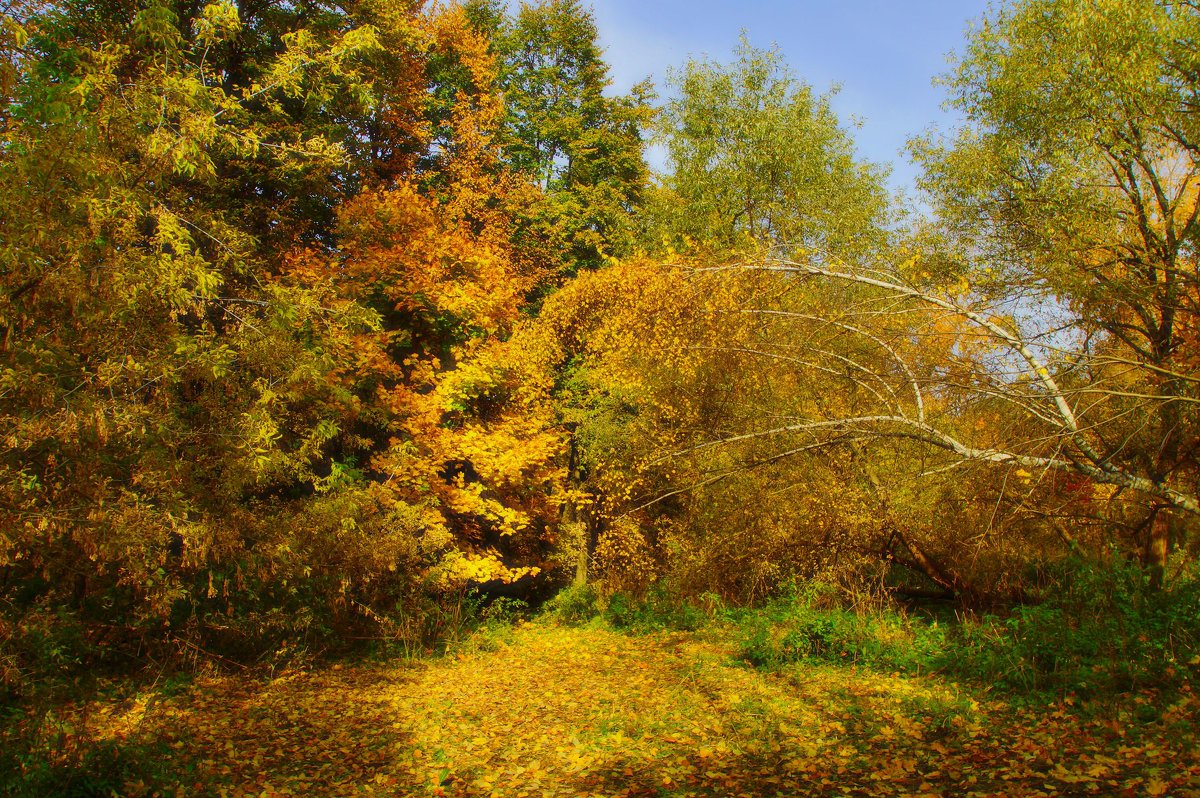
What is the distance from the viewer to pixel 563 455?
669 inches

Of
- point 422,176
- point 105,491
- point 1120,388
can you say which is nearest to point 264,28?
point 422,176

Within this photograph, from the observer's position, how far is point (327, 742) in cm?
697

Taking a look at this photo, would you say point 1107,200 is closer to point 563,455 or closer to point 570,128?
point 563,455

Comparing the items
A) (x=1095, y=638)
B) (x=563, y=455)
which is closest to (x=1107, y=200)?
(x=1095, y=638)

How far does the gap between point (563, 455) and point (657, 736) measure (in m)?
10.6

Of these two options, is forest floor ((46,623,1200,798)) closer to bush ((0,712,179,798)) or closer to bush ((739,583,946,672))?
bush ((0,712,179,798))

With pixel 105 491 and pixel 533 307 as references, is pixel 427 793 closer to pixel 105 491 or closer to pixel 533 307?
pixel 105 491

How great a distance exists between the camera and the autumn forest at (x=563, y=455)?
5.22m

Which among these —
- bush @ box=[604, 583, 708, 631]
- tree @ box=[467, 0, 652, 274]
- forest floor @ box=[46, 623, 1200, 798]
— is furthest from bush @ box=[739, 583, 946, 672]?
tree @ box=[467, 0, 652, 274]

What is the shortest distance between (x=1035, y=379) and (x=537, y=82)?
18.5 m

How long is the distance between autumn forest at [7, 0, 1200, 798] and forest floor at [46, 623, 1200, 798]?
2.1 inches

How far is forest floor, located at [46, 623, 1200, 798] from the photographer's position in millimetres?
5059

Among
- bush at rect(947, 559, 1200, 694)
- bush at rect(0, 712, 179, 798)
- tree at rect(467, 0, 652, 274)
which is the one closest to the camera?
bush at rect(0, 712, 179, 798)

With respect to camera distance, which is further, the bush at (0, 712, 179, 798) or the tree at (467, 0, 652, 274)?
the tree at (467, 0, 652, 274)
